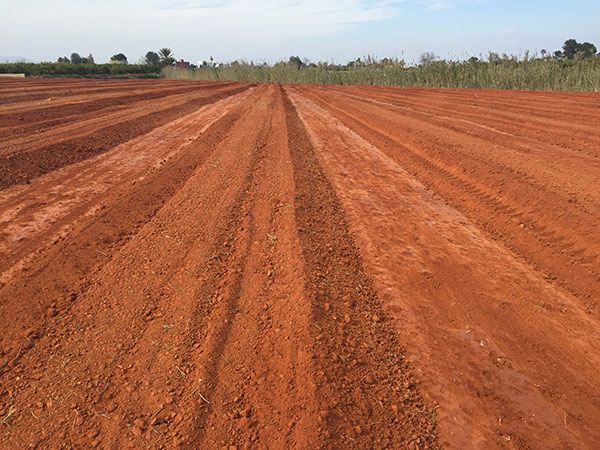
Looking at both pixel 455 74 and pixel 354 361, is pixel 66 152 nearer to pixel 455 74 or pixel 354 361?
pixel 354 361

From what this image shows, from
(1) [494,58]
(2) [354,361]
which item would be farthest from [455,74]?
(2) [354,361]

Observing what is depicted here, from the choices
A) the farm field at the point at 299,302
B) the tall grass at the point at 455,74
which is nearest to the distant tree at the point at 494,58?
the tall grass at the point at 455,74

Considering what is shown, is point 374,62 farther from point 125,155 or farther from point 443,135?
point 125,155

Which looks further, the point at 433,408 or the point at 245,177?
the point at 245,177

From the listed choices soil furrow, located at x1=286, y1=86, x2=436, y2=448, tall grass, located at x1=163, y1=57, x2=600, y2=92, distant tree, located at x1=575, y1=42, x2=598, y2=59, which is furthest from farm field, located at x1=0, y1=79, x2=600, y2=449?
distant tree, located at x1=575, y1=42, x2=598, y2=59

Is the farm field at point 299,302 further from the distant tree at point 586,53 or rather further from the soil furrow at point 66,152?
the distant tree at point 586,53

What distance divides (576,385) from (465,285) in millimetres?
1439

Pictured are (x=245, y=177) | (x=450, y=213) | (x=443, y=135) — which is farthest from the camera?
(x=443, y=135)

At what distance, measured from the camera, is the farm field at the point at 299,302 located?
2.73 meters

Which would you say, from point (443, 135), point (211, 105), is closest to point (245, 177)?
point (443, 135)

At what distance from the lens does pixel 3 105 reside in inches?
675

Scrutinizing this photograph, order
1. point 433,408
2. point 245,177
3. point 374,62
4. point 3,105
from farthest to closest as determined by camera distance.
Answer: point 374,62
point 3,105
point 245,177
point 433,408

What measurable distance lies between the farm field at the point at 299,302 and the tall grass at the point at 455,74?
643 inches

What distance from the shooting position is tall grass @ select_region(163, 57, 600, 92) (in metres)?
22.5
